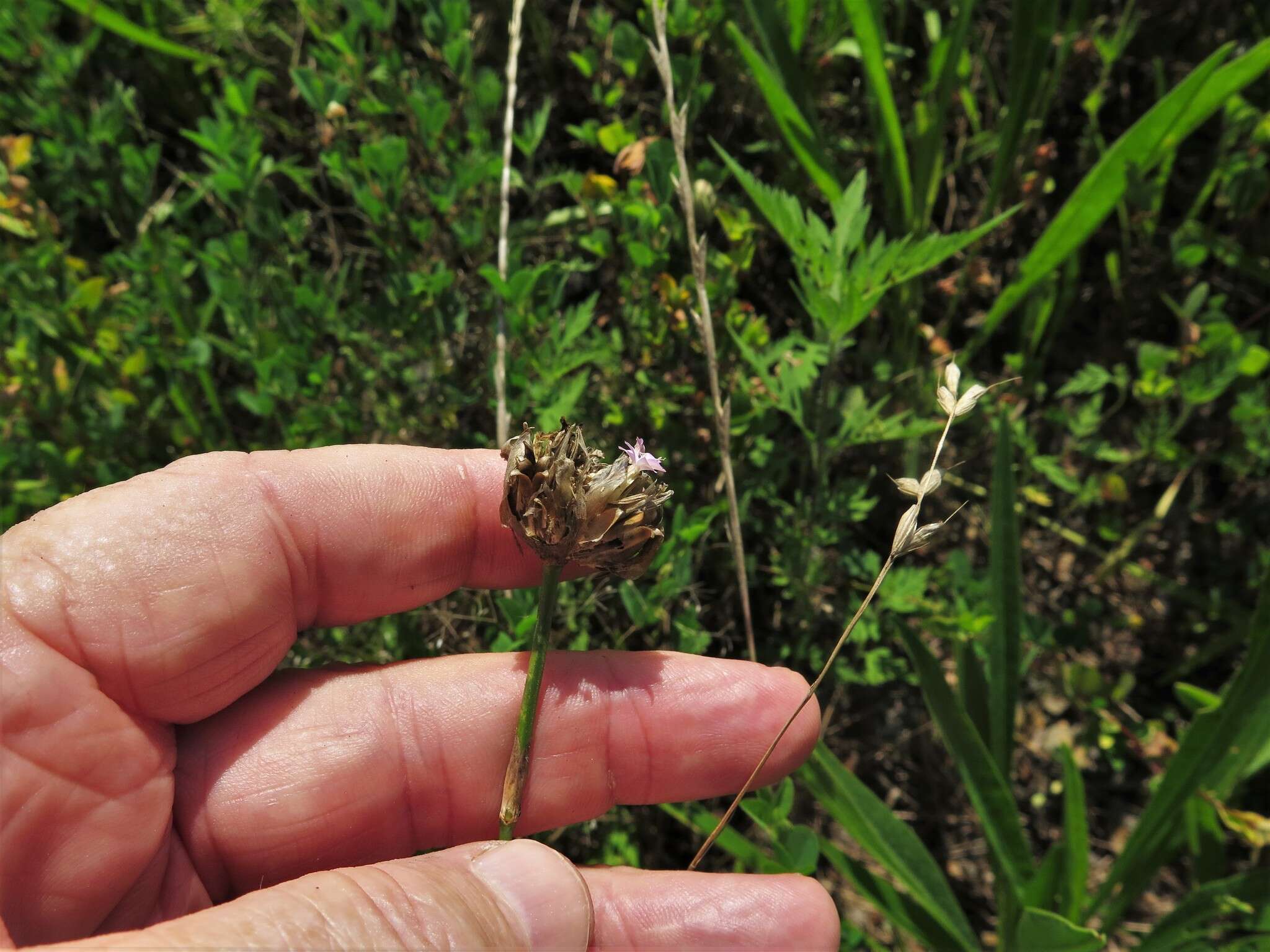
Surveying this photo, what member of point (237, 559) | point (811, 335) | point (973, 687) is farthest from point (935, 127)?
point (237, 559)

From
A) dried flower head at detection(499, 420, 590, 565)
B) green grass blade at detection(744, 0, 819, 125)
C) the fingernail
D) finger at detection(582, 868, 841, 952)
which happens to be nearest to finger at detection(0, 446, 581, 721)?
dried flower head at detection(499, 420, 590, 565)

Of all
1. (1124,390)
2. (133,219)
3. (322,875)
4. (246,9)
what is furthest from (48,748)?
(1124,390)

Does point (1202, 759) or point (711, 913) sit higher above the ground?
point (1202, 759)

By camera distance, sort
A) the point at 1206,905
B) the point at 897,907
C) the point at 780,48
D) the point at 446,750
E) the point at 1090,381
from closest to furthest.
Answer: the point at 446,750 < the point at 1206,905 < the point at 897,907 < the point at 780,48 < the point at 1090,381

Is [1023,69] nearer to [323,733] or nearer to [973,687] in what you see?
[973,687]

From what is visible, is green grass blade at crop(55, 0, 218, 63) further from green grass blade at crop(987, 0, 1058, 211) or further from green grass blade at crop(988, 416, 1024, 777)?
green grass blade at crop(988, 416, 1024, 777)

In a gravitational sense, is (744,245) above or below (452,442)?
above

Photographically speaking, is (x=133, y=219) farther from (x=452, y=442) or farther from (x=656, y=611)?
(x=656, y=611)

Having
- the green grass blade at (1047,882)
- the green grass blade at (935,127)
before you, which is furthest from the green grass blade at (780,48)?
the green grass blade at (1047,882)
